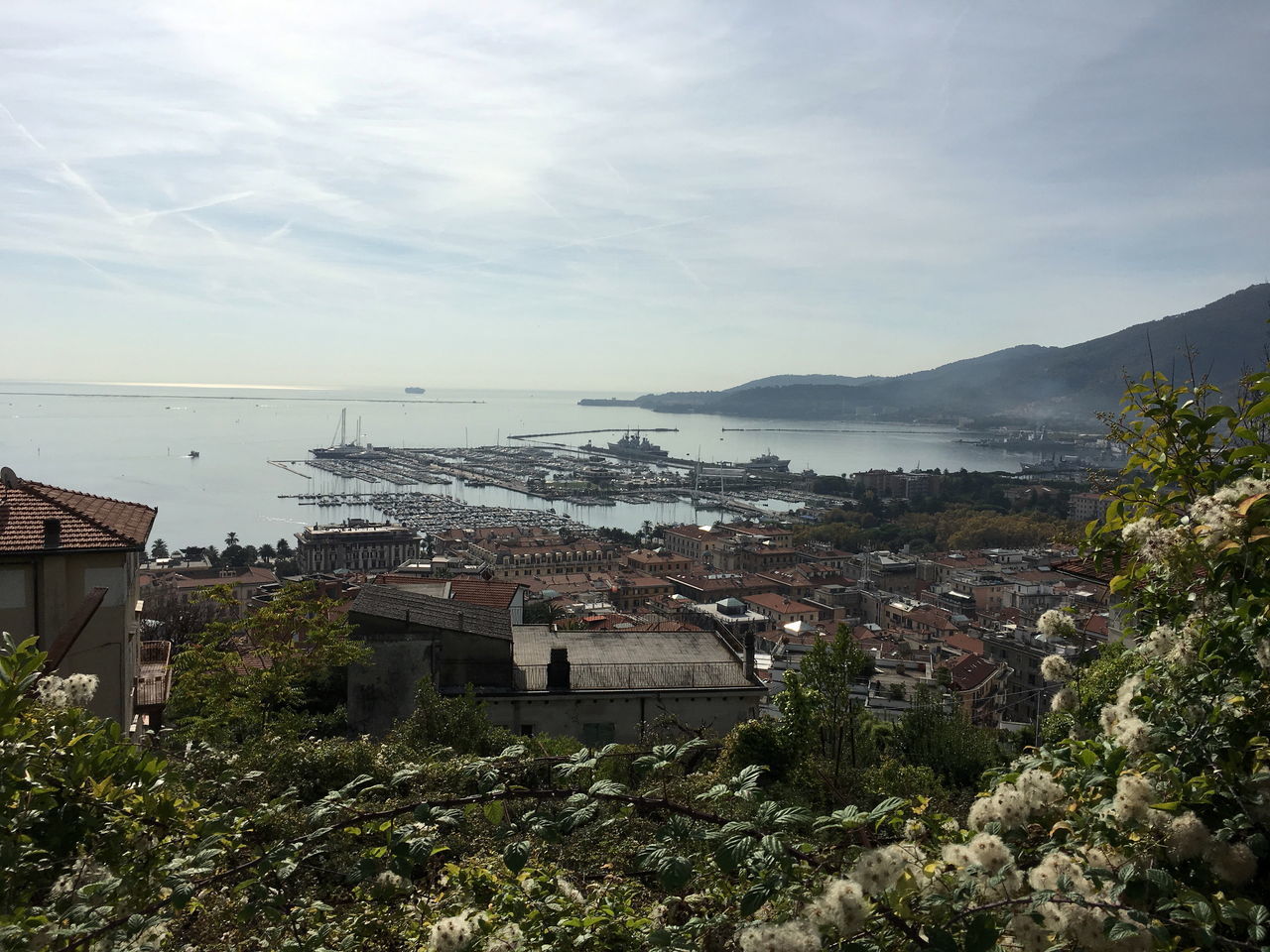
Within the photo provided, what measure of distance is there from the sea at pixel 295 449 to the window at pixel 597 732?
28.6m

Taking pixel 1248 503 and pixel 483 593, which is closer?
pixel 1248 503

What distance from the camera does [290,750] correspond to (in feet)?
13.6

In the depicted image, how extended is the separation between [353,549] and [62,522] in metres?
39.4

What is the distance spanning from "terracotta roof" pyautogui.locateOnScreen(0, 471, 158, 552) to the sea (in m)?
28.3

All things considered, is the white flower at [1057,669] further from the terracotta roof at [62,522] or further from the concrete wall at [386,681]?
the concrete wall at [386,681]

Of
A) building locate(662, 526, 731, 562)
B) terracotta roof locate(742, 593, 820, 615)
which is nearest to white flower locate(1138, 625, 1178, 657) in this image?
terracotta roof locate(742, 593, 820, 615)

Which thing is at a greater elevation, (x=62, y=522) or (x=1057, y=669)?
(x=62, y=522)

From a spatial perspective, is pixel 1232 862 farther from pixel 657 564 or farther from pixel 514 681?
pixel 657 564

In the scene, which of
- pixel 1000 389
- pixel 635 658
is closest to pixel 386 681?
pixel 635 658

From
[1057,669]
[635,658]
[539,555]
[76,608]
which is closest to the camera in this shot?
[1057,669]

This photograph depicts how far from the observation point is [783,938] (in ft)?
3.12

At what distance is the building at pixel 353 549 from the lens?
41.4 metres

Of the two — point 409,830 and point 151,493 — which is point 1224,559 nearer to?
point 409,830

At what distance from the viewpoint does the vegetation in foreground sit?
3.46 feet
